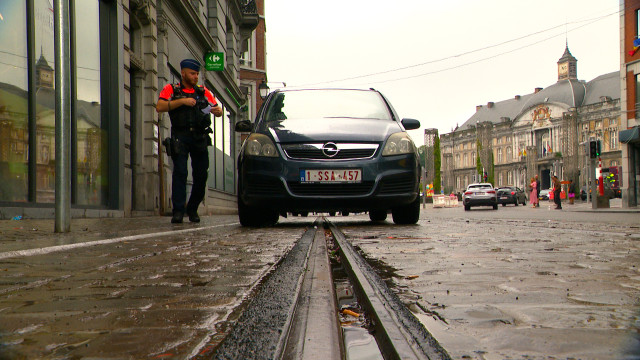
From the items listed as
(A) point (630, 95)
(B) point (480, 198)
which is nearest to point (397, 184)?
(A) point (630, 95)

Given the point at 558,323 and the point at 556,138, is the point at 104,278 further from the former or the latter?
the point at 556,138

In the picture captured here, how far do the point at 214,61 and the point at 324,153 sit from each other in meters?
13.1

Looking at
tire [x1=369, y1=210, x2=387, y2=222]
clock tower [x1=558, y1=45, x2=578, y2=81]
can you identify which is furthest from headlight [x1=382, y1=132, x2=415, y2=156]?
clock tower [x1=558, y1=45, x2=578, y2=81]

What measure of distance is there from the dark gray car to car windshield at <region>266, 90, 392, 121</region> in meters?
0.37

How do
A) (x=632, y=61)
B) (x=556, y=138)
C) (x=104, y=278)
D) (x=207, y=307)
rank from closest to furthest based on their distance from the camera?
(x=207, y=307) → (x=104, y=278) → (x=632, y=61) → (x=556, y=138)

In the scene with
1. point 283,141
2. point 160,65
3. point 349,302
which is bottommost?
point 349,302

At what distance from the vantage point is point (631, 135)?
91.2 feet

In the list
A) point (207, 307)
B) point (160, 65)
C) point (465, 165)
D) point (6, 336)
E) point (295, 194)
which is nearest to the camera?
point (6, 336)

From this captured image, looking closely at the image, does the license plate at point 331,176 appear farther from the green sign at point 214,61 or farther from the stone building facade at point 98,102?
the green sign at point 214,61

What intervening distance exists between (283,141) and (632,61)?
1104 inches

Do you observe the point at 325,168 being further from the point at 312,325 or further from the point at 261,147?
the point at 312,325

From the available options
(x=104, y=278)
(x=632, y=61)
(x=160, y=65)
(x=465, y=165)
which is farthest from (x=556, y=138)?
(x=104, y=278)

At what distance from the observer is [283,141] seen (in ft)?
19.6

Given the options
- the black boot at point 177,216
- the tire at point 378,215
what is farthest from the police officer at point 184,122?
Result: the tire at point 378,215
